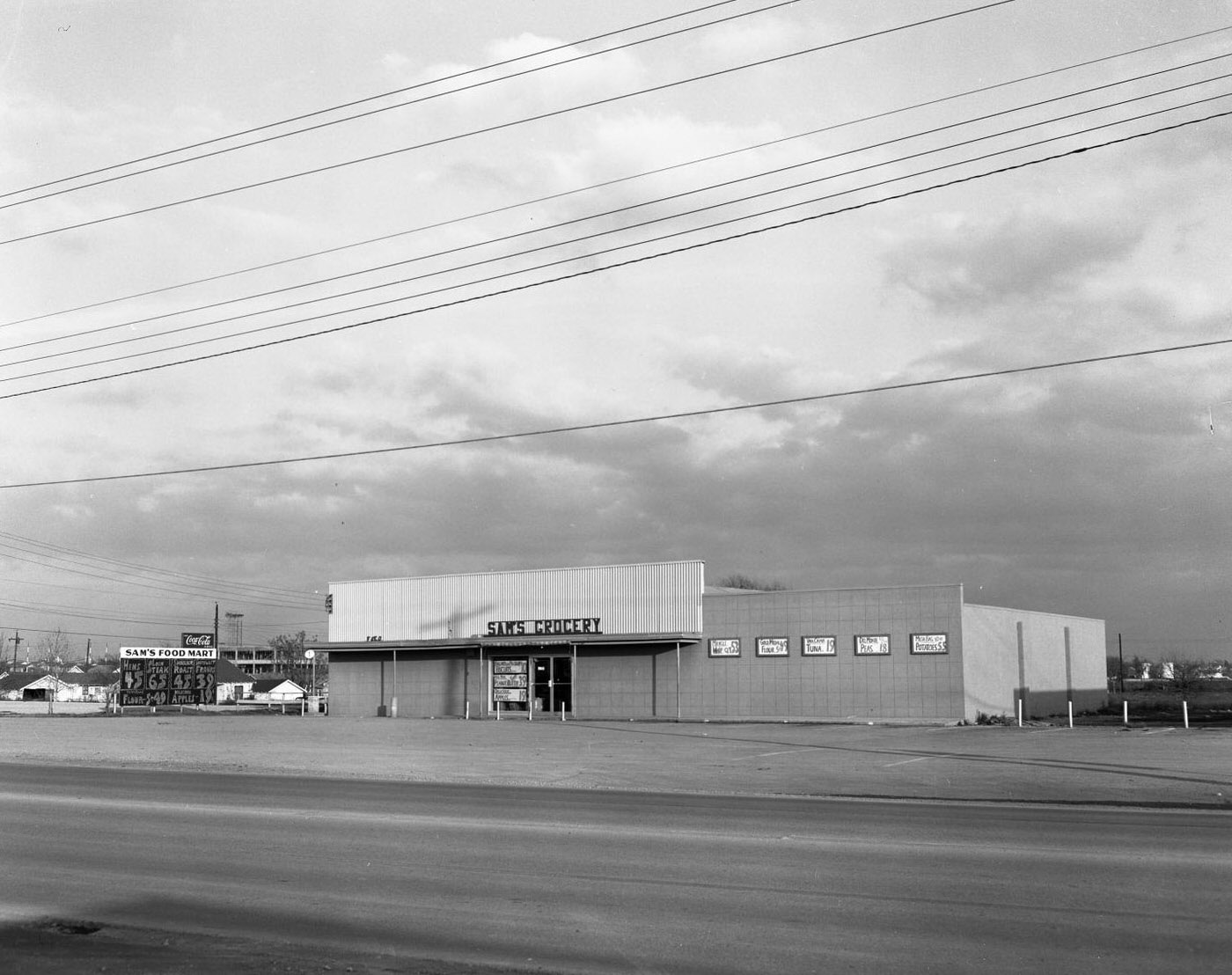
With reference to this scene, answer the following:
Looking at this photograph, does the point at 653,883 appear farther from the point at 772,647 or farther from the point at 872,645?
the point at 772,647

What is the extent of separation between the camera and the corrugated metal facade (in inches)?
1989

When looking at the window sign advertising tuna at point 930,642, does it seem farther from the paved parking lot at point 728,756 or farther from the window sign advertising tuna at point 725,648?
the window sign advertising tuna at point 725,648

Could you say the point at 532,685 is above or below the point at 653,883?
above

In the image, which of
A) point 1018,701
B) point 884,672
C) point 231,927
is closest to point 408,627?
point 884,672

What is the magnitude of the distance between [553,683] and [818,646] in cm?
1240

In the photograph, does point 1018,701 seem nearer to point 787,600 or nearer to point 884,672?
point 884,672

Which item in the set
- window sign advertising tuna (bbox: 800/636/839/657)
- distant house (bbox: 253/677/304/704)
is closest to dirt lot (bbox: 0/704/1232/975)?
window sign advertising tuna (bbox: 800/636/839/657)

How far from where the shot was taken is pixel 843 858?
1181cm

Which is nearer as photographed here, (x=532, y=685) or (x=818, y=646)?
(x=818, y=646)

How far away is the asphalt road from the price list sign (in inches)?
1825

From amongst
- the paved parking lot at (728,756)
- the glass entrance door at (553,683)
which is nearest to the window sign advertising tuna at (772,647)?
the paved parking lot at (728,756)

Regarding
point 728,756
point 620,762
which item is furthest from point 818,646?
point 620,762

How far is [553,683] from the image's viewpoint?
174 ft

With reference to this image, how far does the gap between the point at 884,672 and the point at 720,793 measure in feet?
89.3
